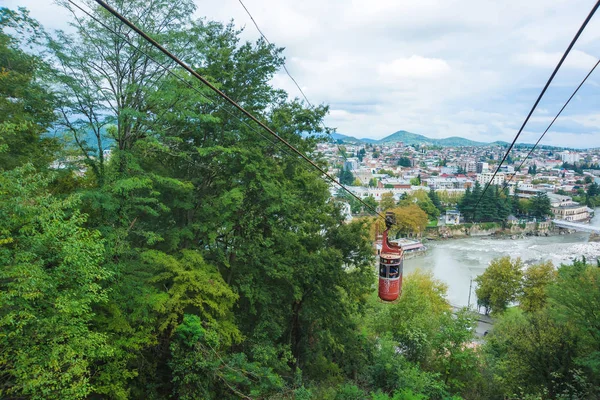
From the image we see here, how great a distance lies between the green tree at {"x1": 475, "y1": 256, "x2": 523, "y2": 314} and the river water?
366 cm

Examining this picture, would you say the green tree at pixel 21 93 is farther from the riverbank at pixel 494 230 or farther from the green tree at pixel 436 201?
the green tree at pixel 436 201

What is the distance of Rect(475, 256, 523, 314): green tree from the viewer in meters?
23.0

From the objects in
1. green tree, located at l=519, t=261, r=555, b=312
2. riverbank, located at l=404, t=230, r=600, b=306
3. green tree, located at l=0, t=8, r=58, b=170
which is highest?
green tree, located at l=0, t=8, r=58, b=170

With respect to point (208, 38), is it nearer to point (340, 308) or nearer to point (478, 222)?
point (340, 308)

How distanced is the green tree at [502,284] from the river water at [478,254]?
3664mm

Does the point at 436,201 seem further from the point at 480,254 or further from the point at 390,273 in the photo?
the point at 390,273

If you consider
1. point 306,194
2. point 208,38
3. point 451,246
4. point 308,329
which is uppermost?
point 208,38

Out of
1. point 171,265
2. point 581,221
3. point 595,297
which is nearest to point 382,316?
point 595,297

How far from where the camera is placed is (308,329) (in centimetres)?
1062

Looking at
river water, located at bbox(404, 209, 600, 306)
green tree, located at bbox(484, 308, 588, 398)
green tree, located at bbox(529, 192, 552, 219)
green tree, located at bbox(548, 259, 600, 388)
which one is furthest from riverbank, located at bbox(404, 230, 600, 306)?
green tree, located at bbox(484, 308, 588, 398)

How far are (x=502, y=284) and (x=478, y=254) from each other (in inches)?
752

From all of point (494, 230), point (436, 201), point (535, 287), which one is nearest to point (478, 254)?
point (494, 230)

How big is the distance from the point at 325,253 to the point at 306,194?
188cm

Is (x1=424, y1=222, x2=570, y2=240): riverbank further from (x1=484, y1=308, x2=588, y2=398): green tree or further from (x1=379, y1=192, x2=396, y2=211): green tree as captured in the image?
(x1=484, y1=308, x2=588, y2=398): green tree
